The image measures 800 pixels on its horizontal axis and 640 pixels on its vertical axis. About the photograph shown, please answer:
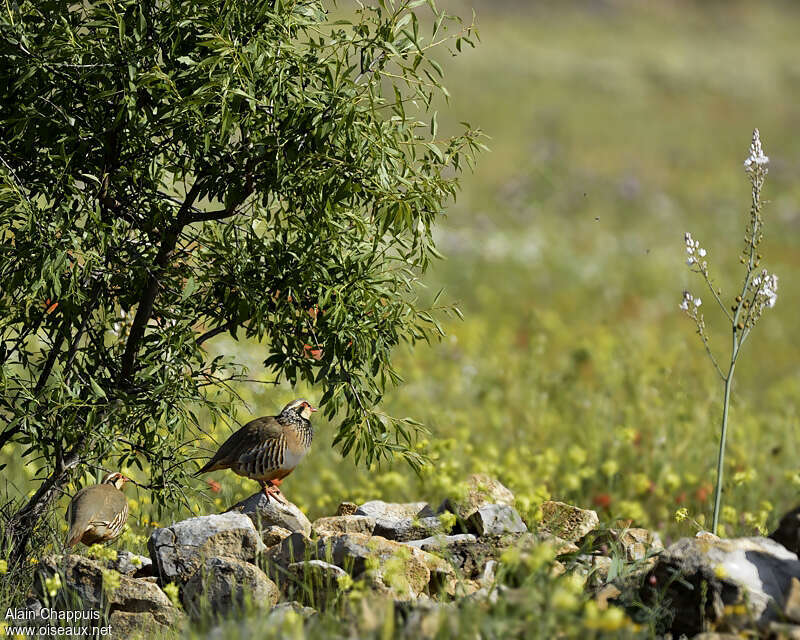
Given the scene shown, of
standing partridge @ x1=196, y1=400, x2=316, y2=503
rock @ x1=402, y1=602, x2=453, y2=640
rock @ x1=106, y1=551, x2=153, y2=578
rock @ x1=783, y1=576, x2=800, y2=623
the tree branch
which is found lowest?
rock @ x1=402, y1=602, x2=453, y2=640

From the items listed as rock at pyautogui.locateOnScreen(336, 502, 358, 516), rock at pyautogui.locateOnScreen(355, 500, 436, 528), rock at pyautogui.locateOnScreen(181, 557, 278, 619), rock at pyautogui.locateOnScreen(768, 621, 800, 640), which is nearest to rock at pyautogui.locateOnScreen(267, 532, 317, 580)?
rock at pyautogui.locateOnScreen(181, 557, 278, 619)

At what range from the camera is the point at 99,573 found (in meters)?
4.81

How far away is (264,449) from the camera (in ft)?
18.1

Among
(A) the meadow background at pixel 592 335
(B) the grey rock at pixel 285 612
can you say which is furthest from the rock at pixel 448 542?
(B) the grey rock at pixel 285 612

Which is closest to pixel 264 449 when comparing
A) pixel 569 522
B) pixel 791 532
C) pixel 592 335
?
pixel 569 522

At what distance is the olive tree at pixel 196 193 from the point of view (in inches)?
185

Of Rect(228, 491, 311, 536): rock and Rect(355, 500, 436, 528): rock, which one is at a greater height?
Rect(355, 500, 436, 528): rock

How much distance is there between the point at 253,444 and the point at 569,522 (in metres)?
1.77

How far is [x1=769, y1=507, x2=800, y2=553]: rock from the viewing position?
448 cm

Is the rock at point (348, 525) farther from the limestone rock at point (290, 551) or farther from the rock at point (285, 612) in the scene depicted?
the rock at point (285, 612)

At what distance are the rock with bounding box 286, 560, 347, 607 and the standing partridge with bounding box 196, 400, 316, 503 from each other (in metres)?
0.82

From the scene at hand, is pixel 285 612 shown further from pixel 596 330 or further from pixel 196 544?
pixel 596 330

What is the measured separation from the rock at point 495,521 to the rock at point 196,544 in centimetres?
110

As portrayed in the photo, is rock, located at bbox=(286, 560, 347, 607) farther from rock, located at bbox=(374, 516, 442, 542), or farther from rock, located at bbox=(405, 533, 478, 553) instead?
rock, located at bbox=(374, 516, 442, 542)
